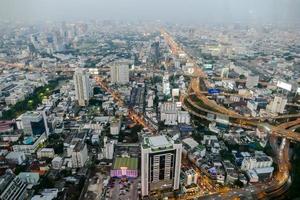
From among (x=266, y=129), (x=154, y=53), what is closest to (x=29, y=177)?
(x=266, y=129)

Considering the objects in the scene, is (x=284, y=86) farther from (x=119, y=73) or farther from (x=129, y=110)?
(x=119, y=73)

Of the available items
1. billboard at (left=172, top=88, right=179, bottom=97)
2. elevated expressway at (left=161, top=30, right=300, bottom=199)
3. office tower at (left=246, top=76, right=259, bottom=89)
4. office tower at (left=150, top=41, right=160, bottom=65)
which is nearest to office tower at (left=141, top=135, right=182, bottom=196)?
elevated expressway at (left=161, top=30, right=300, bottom=199)

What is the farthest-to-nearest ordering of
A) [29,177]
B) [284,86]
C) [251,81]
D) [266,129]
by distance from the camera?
[251,81] < [284,86] < [266,129] < [29,177]

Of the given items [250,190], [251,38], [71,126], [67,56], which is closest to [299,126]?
[250,190]

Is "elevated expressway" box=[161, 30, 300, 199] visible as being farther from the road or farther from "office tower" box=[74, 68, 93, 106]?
"office tower" box=[74, 68, 93, 106]

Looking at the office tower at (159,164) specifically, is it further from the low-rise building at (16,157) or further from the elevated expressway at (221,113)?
the elevated expressway at (221,113)

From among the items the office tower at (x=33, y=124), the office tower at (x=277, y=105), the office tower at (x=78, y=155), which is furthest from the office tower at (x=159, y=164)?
the office tower at (x=277, y=105)

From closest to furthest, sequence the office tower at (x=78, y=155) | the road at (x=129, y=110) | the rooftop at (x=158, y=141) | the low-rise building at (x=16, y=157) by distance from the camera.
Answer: the rooftop at (x=158, y=141) → the office tower at (x=78, y=155) → the low-rise building at (x=16, y=157) → the road at (x=129, y=110)
